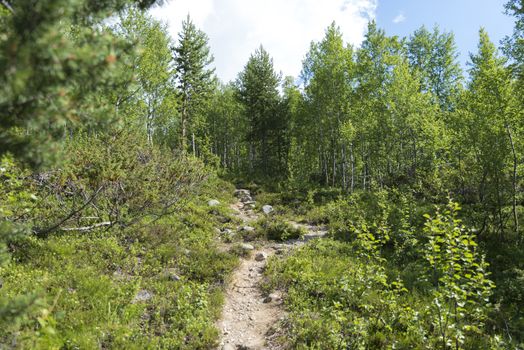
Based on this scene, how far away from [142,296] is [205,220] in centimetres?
712

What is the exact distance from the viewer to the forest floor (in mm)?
7371

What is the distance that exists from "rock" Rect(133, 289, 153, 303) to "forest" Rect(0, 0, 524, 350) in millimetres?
195

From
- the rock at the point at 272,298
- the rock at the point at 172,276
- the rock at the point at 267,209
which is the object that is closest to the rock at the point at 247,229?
the rock at the point at 267,209

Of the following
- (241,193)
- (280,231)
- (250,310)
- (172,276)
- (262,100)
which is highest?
(262,100)

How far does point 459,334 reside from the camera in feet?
17.1

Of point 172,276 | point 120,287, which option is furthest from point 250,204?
point 120,287

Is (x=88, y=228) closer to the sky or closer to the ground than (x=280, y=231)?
closer to the sky

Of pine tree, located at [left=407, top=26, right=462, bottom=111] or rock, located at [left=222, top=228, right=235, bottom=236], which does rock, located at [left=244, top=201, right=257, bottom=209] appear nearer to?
rock, located at [left=222, top=228, right=235, bottom=236]

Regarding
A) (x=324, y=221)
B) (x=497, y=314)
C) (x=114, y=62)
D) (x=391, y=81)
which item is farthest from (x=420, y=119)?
(x=114, y=62)

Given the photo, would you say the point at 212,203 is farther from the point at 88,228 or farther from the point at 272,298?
the point at 272,298

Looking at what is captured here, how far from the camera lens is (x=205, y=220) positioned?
49.5 feet

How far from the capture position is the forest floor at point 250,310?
737 centimetres

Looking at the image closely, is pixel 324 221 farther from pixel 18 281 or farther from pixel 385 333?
pixel 18 281

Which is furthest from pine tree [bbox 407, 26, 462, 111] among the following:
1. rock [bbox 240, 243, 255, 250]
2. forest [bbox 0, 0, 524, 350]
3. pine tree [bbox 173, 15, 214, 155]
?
rock [bbox 240, 243, 255, 250]
